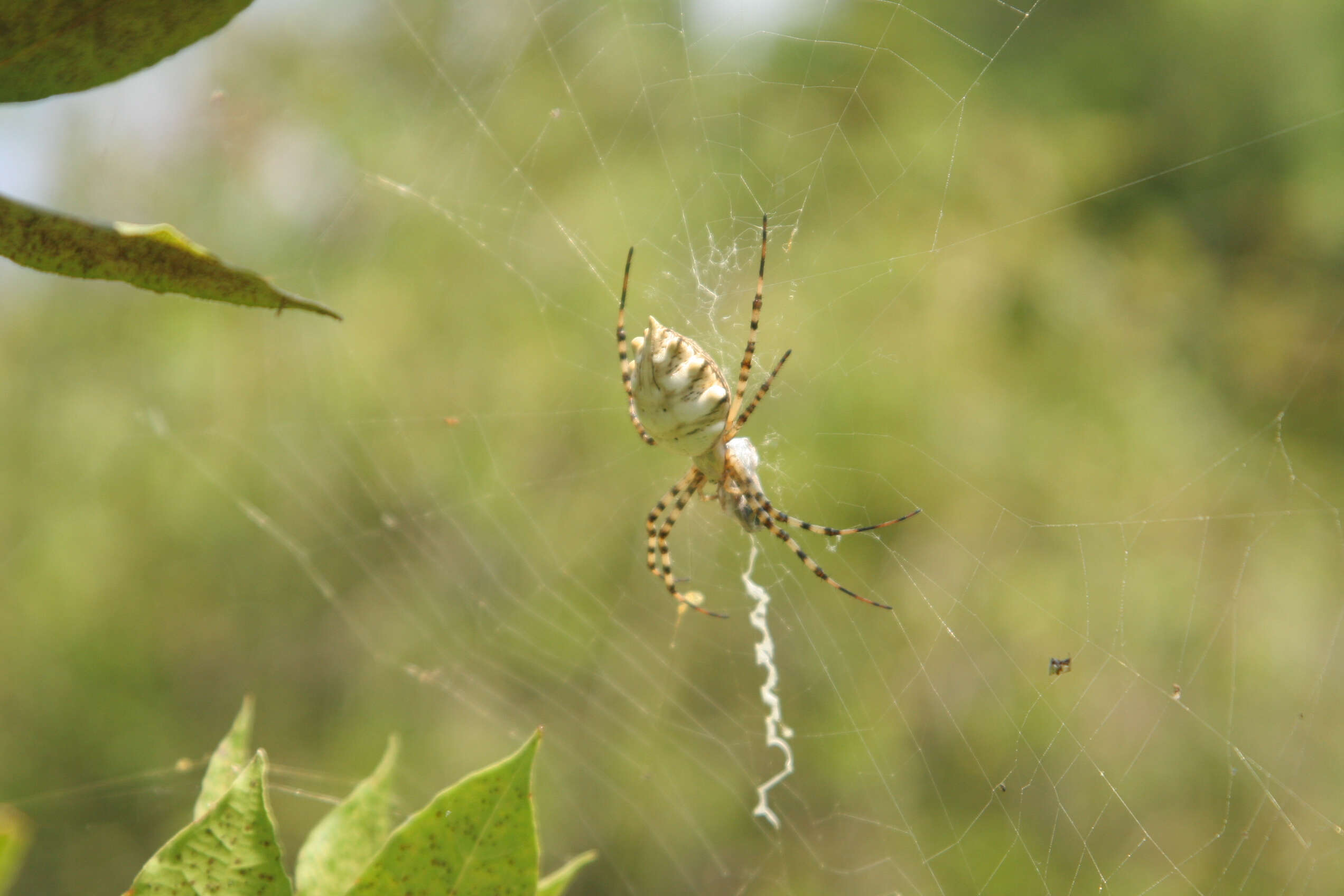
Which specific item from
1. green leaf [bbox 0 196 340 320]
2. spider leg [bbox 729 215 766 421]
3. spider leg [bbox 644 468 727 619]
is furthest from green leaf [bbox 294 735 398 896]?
spider leg [bbox 644 468 727 619]

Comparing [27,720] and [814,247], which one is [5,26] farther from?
[27,720]

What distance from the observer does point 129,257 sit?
564 mm

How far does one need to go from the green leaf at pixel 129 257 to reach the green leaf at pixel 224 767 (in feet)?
1.44

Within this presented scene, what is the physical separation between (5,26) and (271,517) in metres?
6.57

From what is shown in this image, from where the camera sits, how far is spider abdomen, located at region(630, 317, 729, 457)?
2.03m

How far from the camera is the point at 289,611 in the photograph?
6742 mm

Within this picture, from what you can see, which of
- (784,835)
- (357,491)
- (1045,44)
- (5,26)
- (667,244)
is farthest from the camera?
(357,491)

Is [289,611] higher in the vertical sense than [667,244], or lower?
lower

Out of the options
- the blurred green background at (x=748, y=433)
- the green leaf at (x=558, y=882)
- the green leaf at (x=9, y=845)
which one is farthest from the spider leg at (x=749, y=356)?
the green leaf at (x=9, y=845)

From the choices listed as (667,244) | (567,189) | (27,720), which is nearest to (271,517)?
(27,720)

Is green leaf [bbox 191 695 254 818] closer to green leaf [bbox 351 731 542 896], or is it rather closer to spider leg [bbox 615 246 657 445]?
green leaf [bbox 351 731 542 896]

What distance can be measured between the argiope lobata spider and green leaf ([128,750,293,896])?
4.75 feet

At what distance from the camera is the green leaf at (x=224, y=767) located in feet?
2.81

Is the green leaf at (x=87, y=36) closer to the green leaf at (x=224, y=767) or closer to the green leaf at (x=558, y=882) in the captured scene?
the green leaf at (x=224, y=767)
